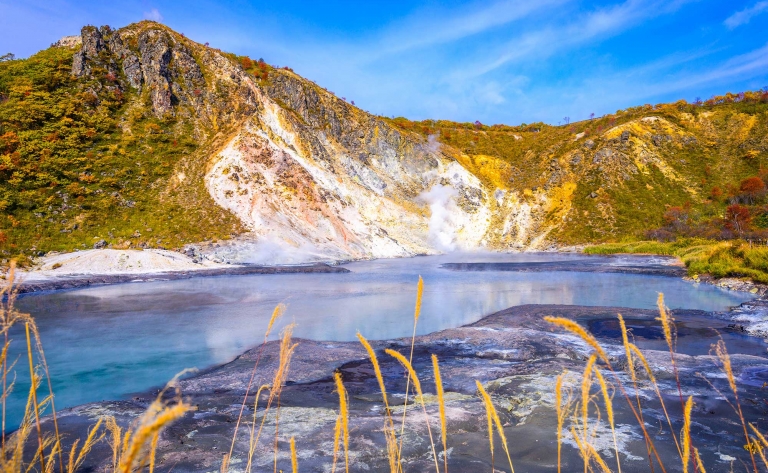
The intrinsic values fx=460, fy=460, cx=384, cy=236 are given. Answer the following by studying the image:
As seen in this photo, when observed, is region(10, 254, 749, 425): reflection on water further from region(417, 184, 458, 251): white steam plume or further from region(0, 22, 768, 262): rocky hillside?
region(417, 184, 458, 251): white steam plume

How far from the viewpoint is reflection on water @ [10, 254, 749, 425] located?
11.1m

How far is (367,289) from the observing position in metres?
24.3

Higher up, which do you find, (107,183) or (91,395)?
(107,183)

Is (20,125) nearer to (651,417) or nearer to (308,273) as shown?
(308,273)

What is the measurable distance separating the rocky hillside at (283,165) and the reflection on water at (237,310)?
14.2 metres

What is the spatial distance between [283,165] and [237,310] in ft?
109

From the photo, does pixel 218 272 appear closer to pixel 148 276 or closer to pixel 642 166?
pixel 148 276

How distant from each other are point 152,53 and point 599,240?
58369 mm

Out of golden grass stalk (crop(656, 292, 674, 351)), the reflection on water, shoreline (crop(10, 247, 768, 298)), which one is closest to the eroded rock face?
shoreline (crop(10, 247, 768, 298))

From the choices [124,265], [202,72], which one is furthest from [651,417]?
[202,72]

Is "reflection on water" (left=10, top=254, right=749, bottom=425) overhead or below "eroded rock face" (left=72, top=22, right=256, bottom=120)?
below

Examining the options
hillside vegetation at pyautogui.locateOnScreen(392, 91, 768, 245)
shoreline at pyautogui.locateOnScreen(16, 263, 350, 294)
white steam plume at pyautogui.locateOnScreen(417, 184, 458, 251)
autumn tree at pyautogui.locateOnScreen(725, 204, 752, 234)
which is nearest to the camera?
shoreline at pyautogui.locateOnScreen(16, 263, 350, 294)

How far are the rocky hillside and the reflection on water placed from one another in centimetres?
1419

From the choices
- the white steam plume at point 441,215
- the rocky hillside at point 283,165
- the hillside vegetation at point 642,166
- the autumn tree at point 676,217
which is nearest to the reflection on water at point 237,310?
the rocky hillside at point 283,165
